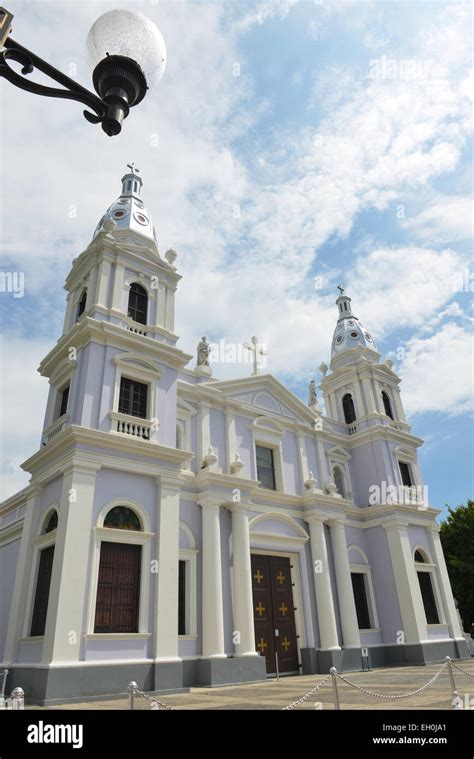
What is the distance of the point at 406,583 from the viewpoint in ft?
68.5

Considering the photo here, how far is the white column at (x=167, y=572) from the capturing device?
12.9 metres

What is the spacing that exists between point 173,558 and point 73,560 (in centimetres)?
290

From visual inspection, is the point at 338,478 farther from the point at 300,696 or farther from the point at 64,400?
the point at 300,696

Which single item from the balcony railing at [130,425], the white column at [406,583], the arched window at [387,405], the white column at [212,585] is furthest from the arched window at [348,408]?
the balcony railing at [130,425]

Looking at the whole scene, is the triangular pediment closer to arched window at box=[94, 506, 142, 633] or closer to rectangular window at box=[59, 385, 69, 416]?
rectangular window at box=[59, 385, 69, 416]

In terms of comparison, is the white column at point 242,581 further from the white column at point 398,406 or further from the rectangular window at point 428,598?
the white column at point 398,406

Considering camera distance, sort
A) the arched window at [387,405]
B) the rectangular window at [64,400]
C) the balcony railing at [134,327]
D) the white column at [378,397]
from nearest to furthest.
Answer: the rectangular window at [64,400], the balcony railing at [134,327], the white column at [378,397], the arched window at [387,405]

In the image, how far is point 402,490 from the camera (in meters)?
23.8

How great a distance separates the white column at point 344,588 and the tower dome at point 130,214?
45.0 feet

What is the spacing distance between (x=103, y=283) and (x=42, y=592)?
30.7 feet

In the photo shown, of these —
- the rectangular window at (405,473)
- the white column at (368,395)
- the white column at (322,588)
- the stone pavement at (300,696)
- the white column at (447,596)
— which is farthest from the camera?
the white column at (368,395)

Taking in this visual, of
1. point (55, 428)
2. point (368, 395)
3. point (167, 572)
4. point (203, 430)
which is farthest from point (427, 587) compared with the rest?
point (55, 428)

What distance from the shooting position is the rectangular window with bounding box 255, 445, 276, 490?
2043cm
